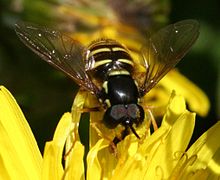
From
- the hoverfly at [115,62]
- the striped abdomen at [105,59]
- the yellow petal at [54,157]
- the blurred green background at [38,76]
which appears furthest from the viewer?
the blurred green background at [38,76]

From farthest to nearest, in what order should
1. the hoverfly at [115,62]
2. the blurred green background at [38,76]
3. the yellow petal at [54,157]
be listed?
the blurred green background at [38,76] → the hoverfly at [115,62] → the yellow petal at [54,157]

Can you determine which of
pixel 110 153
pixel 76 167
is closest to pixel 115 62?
pixel 110 153

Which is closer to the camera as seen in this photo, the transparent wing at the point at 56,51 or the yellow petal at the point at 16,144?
the yellow petal at the point at 16,144

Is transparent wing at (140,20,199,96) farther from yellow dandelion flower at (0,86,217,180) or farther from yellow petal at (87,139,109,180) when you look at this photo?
yellow petal at (87,139,109,180)

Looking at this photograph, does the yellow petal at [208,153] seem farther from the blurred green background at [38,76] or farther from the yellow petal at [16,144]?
the blurred green background at [38,76]

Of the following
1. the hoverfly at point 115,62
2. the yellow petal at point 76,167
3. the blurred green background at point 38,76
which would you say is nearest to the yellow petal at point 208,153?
the hoverfly at point 115,62
